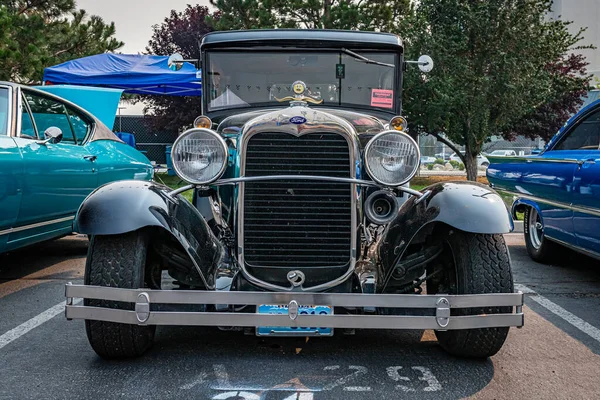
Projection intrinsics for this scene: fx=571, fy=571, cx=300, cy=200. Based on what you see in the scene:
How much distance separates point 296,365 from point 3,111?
3328 millimetres

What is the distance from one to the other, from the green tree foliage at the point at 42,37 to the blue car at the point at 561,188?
9554 millimetres

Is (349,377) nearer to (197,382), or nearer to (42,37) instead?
(197,382)

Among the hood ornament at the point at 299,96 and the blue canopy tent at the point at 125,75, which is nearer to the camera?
the hood ornament at the point at 299,96

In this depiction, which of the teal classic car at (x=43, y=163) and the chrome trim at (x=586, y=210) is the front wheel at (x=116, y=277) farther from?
the chrome trim at (x=586, y=210)

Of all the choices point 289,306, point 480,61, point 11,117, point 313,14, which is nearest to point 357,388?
point 289,306

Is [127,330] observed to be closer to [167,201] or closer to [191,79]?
[167,201]

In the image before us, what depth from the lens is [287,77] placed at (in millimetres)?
4484

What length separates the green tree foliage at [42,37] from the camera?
11.4m

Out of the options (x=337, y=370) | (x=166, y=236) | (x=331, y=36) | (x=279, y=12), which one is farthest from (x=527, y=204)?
(x=279, y=12)

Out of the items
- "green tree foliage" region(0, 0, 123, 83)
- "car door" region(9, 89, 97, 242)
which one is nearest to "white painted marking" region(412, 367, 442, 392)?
"car door" region(9, 89, 97, 242)

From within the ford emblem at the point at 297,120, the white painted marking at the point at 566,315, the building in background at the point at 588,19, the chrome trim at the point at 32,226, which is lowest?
the white painted marking at the point at 566,315

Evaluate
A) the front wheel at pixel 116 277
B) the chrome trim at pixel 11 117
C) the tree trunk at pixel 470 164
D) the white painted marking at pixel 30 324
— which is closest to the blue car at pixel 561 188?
the front wheel at pixel 116 277

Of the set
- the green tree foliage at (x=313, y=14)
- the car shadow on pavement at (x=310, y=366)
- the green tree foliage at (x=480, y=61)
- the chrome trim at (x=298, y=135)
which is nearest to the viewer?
the car shadow on pavement at (x=310, y=366)

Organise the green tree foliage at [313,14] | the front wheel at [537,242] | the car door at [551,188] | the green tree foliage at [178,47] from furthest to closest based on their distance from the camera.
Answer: the green tree foliage at [178,47]
the green tree foliage at [313,14]
the front wheel at [537,242]
the car door at [551,188]
